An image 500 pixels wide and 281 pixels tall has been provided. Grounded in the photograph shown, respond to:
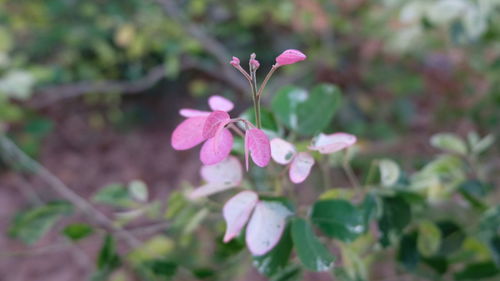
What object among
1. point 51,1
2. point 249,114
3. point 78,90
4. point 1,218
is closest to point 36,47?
point 51,1

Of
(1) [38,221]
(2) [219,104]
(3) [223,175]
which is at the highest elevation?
(2) [219,104]

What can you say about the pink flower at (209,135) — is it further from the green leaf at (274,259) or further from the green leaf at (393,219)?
the green leaf at (393,219)

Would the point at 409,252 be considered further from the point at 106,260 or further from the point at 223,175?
the point at 106,260

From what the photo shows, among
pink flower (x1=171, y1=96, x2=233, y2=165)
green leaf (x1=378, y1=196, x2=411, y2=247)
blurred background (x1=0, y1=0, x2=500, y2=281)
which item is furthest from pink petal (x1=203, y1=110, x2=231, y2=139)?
blurred background (x1=0, y1=0, x2=500, y2=281)

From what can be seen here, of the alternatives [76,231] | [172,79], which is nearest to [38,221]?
[76,231]

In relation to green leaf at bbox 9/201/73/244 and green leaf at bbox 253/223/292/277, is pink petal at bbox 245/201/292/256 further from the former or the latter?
green leaf at bbox 9/201/73/244
